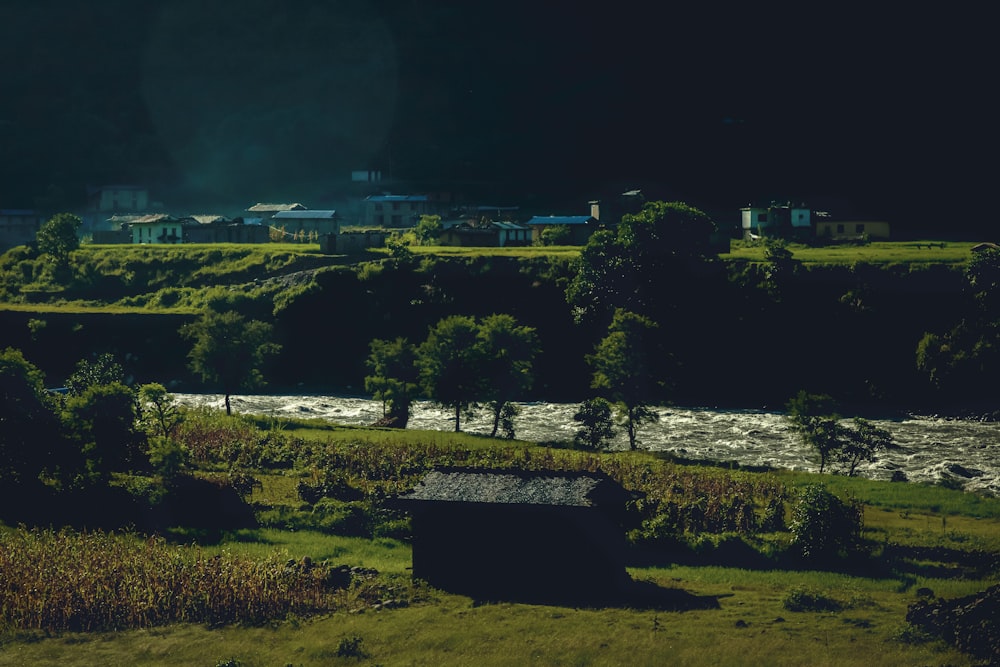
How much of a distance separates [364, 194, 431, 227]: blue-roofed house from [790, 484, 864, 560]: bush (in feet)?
365

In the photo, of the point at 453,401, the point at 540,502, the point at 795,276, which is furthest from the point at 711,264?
the point at 540,502

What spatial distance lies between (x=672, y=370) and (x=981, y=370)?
82.7ft

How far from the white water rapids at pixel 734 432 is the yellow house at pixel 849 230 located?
45.4 meters

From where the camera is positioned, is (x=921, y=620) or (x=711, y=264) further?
(x=711, y=264)

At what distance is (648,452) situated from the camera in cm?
6269

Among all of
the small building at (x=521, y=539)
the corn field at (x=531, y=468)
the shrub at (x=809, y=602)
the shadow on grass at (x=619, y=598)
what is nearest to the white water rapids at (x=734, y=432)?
the corn field at (x=531, y=468)

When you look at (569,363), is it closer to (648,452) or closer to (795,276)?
(795,276)

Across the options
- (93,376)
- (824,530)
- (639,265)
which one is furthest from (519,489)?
(639,265)

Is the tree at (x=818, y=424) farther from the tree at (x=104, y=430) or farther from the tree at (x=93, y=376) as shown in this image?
the tree at (x=93, y=376)

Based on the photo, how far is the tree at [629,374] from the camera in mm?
66562

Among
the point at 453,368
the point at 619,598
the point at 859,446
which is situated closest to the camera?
the point at 619,598

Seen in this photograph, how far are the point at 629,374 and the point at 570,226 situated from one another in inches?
2202

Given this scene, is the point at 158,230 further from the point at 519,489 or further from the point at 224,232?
the point at 519,489

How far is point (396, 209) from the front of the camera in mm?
152500
